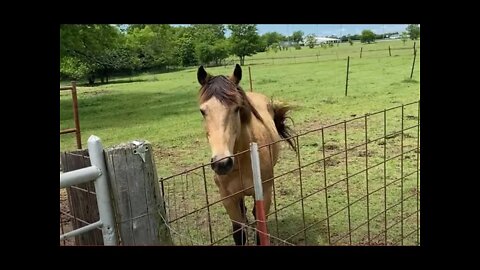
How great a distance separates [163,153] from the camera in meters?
5.24

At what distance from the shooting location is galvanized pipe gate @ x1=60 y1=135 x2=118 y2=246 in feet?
4.15

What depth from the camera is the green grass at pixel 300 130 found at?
10.1 feet

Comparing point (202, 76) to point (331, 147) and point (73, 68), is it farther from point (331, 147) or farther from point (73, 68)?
point (73, 68)

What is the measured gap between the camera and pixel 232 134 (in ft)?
6.78

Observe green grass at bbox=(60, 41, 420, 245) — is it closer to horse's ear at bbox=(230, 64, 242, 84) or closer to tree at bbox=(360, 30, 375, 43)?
horse's ear at bbox=(230, 64, 242, 84)

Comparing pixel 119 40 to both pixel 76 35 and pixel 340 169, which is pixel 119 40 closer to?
pixel 76 35

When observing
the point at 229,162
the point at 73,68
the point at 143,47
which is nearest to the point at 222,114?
the point at 229,162

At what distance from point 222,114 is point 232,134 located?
115mm

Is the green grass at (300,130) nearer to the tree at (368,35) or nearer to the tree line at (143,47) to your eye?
the tree line at (143,47)

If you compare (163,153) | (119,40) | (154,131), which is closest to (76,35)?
(119,40)

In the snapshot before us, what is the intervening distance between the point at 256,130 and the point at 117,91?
4482 mm

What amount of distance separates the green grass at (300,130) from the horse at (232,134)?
0.33 meters


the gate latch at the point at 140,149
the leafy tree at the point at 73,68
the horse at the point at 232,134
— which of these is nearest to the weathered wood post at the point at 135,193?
the gate latch at the point at 140,149

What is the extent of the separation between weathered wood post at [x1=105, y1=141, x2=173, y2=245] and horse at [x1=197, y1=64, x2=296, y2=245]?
0.42 metres
